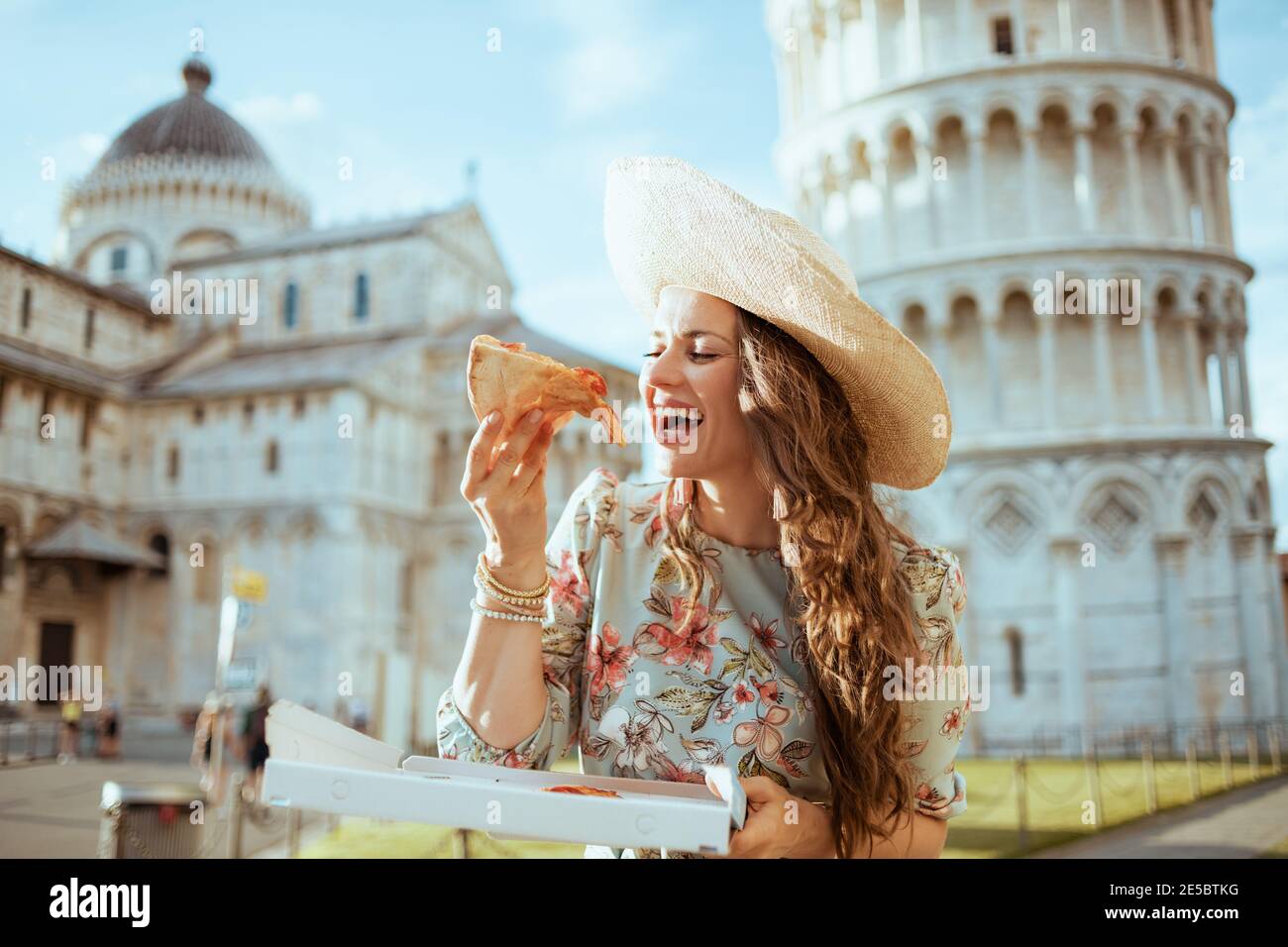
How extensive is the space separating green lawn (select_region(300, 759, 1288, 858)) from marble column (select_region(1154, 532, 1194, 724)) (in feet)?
9.87

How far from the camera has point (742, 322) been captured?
1810 mm

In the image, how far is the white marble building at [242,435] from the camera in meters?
19.2

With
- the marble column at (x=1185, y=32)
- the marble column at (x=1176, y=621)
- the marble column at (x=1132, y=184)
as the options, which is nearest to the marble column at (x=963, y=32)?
the marble column at (x=1132, y=184)

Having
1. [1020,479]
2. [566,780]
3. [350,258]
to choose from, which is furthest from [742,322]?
[350,258]

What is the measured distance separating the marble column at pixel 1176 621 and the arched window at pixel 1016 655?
285 centimetres

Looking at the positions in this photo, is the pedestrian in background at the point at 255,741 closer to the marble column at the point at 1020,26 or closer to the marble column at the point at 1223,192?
the marble column at the point at 1020,26

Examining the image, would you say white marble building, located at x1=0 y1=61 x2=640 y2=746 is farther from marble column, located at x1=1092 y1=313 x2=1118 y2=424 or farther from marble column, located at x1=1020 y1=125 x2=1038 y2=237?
marble column, located at x1=1092 y1=313 x2=1118 y2=424

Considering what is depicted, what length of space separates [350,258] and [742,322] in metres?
34.9

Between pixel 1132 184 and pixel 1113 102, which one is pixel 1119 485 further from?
pixel 1113 102

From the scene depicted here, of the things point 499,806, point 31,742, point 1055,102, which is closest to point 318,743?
point 499,806

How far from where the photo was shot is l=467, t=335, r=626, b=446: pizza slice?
1526mm

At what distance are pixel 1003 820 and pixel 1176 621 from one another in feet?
38.8
